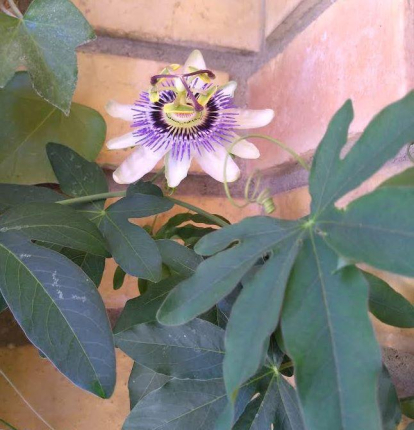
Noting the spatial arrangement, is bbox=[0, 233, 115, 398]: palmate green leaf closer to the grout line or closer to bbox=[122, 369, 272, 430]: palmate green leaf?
bbox=[122, 369, 272, 430]: palmate green leaf

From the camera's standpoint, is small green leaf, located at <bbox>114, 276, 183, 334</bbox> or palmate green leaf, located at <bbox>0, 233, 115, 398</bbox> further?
small green leaf, located at <bbox>114, 276, 183, 334</bbox>

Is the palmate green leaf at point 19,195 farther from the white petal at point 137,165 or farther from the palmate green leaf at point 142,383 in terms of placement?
the palmate green leaf at point 142,383

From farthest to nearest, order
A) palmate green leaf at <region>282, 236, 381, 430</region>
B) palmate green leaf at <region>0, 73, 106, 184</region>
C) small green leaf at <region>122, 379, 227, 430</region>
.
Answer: palmate green leaf at <region>0, 73, 106, 184</region> → small green leaf at <region>122, 379, 227, 430</region> → palmate green leaf at <region>282, 236, 381, 430</region>

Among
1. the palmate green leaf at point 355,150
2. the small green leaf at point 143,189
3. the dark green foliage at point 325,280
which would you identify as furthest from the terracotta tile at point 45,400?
the palmate green leaf at point 355,150

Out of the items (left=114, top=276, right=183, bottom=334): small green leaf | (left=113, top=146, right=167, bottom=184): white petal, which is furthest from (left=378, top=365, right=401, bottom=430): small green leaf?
(left=113, top=146, right=167, bottom=184): white petal

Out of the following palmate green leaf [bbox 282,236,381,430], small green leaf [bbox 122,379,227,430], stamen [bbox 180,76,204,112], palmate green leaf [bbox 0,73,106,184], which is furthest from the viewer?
palmate green leaf [bbox 0,73,106,184]

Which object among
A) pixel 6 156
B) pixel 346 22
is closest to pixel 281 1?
pixel 346 22

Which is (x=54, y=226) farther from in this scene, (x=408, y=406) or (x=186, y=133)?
(x=408, y=406)

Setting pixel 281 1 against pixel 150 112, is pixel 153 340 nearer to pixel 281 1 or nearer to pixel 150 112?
pixel 150 112
